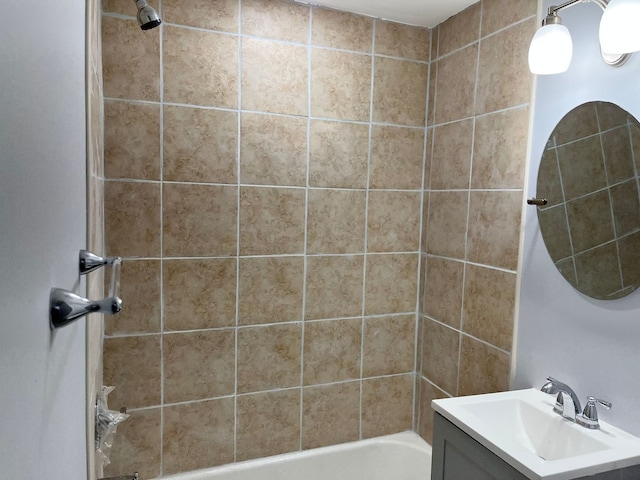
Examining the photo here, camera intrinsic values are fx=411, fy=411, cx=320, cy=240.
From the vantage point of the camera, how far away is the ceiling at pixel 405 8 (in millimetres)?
1781

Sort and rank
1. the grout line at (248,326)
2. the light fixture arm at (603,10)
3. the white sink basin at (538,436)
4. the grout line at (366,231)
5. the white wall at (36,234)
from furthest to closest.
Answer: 1. the grout line at (366,231)
2. the grout line at (248,326)
3. the light fixture arm at (603,10)
4. the white sink basin at (538,436)
5. the white wall at (36,234)

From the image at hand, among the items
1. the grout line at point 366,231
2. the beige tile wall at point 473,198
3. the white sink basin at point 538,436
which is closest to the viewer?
the white sink basin at point 538,436

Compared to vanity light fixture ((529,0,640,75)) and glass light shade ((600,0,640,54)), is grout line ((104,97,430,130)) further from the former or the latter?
glass light shade ((600,0,640,54))

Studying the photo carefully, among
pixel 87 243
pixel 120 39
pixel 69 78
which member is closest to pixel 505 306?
pixel 87 243

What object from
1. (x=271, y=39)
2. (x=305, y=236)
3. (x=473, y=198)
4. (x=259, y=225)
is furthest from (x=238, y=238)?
(x=473, y=198)

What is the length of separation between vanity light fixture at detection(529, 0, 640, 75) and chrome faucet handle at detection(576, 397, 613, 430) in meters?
0.98

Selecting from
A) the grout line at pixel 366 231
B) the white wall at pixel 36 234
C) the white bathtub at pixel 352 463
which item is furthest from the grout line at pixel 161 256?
the white wall at pixel 36 234

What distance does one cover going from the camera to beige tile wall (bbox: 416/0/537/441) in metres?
1.58

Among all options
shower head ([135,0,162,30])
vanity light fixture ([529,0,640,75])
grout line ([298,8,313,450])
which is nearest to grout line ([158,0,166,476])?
shower head ([135,0,162,30])

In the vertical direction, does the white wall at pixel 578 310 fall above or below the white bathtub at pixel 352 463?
above

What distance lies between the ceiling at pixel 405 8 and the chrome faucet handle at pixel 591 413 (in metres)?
1.60

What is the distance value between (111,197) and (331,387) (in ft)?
4.29

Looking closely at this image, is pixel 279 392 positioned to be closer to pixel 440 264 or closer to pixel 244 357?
pixel 244 357

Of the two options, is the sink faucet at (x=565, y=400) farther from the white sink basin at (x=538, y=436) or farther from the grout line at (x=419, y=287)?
the grout line at (x=419, y=287)
